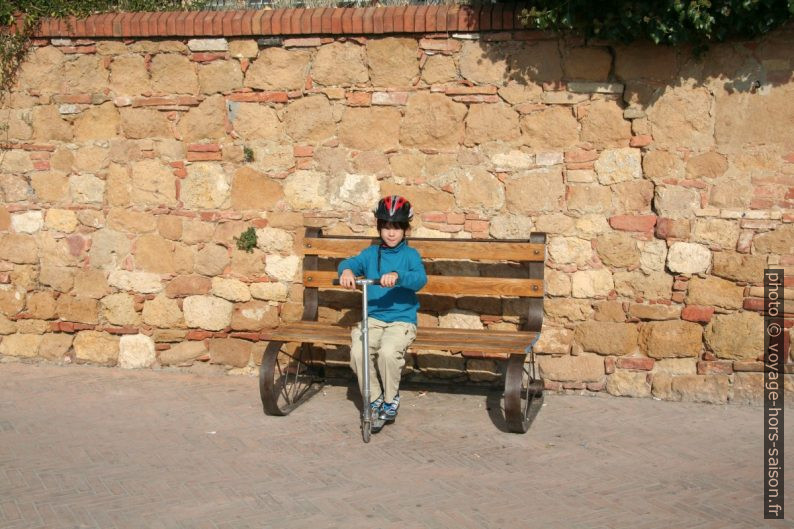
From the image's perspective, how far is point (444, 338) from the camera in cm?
621

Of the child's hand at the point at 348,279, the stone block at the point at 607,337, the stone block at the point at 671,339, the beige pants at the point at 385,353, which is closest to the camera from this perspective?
the child's hand at the point at 348,279

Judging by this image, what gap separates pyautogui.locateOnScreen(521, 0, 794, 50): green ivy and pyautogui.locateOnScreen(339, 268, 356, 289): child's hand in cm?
212

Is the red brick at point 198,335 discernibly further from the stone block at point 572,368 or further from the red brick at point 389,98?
the stone block at point 572,368

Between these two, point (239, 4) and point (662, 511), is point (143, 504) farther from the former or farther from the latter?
point (239, 4)

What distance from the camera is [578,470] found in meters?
5.23

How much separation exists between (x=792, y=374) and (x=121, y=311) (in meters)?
5.04

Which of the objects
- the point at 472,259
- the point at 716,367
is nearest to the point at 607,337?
the point at 716,367

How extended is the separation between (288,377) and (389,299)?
4.06 ft

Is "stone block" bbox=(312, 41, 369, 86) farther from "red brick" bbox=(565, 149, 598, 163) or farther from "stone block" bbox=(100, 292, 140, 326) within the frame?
"stone block" bbox=(100, 292, 140, 326)

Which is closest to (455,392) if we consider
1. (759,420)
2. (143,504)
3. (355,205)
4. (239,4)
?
(355,205)

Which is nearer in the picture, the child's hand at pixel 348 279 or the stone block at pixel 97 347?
the child's hand at pixel 348 279

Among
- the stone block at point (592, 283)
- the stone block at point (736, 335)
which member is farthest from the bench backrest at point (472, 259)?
the stone block at point (736, 335)

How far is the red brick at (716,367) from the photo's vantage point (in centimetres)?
647

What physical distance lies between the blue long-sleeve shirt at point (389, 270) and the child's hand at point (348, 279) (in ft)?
0.72
